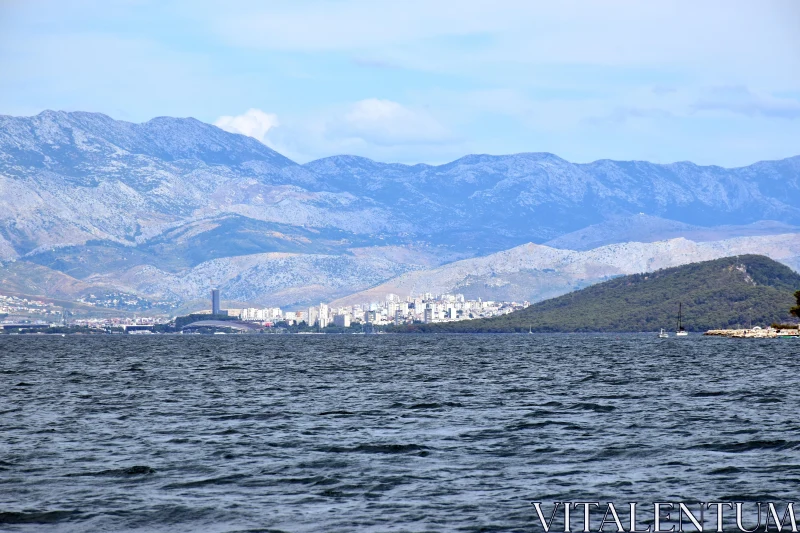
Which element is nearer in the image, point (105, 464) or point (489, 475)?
point (489, 475)

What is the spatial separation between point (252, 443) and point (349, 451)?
6113 mm

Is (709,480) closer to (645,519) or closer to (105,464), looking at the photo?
(645,519)

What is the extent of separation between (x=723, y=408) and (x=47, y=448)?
43.4 metres

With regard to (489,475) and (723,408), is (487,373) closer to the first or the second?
(723,408)

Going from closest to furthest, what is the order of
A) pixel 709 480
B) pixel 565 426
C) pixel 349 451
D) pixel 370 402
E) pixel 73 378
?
pixel 709 480, pixel 349 451, pixel 565 426, pixel 370 402, pixel 73 378

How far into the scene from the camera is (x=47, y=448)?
6062cm

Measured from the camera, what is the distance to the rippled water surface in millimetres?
43719

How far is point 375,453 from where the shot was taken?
57938 millimetres

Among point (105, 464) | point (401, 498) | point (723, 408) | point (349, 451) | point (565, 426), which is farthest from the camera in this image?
point (723, 408)

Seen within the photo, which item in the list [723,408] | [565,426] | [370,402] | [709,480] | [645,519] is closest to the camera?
[645,519]

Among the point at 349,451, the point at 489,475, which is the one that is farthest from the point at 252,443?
the point at 489,475

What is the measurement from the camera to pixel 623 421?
71.6 metres

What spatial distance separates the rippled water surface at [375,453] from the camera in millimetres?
43719

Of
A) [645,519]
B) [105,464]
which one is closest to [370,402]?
[105,464]
